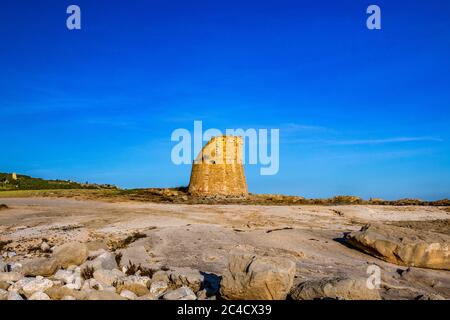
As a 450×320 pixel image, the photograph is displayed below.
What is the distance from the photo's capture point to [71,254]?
7.50 meters

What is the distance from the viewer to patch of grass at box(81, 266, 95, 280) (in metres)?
6.83

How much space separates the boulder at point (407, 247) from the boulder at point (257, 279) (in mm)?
4144

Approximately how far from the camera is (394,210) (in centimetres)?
1795

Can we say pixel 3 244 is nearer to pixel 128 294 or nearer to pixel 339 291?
pixel 128 294

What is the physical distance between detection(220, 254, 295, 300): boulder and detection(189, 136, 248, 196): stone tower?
1685 centimetres

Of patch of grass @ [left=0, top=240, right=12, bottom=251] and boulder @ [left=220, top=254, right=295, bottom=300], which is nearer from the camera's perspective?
boulder @ [left=220, top=254, right=295, bottom=300]

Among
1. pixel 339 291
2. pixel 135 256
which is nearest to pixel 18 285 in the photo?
pixel 135 256

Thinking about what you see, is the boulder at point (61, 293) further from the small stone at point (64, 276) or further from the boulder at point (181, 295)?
the boulder at point (181, 295)

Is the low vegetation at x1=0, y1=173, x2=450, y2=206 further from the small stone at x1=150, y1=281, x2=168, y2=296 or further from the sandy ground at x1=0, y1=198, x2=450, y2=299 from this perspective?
the small stone at x1=150, y1=281, x2=168, y2=296

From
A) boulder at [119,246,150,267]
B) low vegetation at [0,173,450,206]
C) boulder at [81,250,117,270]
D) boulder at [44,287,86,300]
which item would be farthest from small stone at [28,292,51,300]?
low vegetation at [0,173,450,206]

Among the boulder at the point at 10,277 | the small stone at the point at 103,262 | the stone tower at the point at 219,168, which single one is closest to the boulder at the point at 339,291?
the small stone at the point at 103,262
